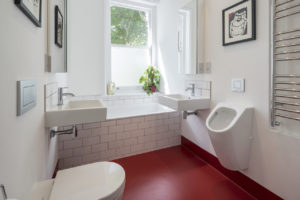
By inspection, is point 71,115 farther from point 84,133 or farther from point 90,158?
point 90,158

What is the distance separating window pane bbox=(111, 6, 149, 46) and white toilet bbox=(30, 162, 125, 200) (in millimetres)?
2605

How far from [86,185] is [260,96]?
1.54 m

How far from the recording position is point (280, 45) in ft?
4.30

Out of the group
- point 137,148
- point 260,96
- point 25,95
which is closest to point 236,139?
point 260,96

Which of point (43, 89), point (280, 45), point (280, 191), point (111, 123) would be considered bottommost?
point (280, 191)

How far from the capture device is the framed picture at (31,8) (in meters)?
0.75

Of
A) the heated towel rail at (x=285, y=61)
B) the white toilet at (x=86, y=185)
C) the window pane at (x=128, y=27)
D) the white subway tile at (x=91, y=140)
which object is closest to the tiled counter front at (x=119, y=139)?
the white subway tile at (x=91, y=140)

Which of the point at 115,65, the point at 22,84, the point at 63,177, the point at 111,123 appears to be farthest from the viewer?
the point at 115,65

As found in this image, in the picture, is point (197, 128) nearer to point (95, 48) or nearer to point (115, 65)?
point (115, 65)

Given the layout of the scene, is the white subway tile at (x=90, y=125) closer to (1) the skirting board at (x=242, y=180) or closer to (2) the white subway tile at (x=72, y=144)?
(2) the white subway tile at (x=72, y=144)

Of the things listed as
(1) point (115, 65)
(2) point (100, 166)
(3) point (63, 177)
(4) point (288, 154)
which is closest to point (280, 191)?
(4) point (288, 154)

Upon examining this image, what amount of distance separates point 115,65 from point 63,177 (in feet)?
8.13

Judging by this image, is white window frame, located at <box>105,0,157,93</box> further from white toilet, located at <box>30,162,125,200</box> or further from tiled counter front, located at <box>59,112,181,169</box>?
Result: white toilet, located at <box>30,162,125,200</box>

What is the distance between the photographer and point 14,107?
73 cm
